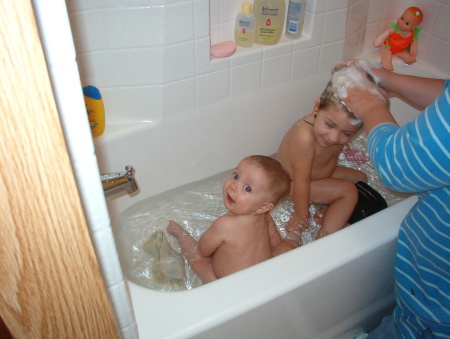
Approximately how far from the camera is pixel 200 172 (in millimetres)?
1681

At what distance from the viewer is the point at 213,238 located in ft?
4.25

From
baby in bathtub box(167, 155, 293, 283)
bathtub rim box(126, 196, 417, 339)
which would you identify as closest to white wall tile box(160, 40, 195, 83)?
baby in bathtub box(167, 155, 293, 283)

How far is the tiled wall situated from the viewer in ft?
4.28

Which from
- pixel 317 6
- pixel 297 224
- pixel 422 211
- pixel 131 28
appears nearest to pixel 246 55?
pixel 317 6

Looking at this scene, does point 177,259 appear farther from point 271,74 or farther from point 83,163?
point 83,163

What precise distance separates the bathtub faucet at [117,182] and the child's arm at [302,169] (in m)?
0.61

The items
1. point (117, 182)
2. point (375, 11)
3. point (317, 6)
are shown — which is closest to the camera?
point (117, 182)

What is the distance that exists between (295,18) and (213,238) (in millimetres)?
866

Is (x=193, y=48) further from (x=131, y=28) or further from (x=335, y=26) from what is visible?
(x=335, y=26)

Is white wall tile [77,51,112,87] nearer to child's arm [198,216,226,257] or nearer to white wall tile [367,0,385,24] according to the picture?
child's arm [198,216,226,257]

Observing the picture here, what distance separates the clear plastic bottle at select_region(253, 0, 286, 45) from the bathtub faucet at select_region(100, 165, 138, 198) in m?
0.76

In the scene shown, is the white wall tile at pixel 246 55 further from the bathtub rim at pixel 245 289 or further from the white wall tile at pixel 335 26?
the bathtub rim at pixel 245 289

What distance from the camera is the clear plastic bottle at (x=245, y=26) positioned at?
4.94ft

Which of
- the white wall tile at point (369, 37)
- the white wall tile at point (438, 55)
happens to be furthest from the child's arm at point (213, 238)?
the white wall tile at point (438, 55)
